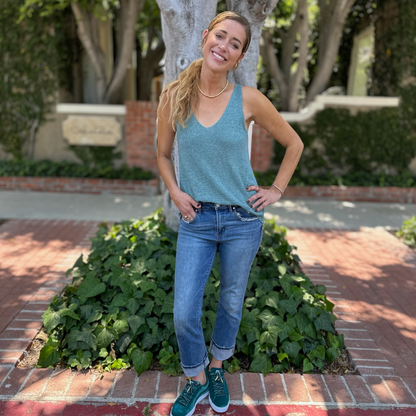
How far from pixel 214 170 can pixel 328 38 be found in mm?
7031

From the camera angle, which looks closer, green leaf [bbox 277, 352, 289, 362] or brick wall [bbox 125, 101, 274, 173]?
green leaf [bbox 277, 352, 289, 362]

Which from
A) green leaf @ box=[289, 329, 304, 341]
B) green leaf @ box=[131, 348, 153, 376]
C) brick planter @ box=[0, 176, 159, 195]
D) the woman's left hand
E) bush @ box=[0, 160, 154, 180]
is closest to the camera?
the woman's left hand

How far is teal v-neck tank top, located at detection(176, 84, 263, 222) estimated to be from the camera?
1975mm

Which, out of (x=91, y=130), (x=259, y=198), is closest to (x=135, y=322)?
(x=259, y=198)

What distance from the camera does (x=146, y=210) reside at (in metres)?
6.27

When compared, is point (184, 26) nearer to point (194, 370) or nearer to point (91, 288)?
Answer: point (91, 288)

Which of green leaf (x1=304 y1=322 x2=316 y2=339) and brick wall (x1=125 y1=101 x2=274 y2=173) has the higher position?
brick wall (x1=125 y1=101 x2=274 y2=173)

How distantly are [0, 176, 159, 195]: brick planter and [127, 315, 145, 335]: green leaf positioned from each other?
464 cm

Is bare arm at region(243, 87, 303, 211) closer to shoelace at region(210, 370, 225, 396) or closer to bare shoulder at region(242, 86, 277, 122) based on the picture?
bare shoulder at region(242, 86, 277, 122)

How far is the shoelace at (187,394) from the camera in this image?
223cm

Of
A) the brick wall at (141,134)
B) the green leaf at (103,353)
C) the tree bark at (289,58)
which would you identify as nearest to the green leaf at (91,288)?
the green leaf at (103,353)

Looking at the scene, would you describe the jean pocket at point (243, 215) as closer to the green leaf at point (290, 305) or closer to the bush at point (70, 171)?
the green leaf at point (290, 305)

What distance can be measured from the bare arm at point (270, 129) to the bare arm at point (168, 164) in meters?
0.31

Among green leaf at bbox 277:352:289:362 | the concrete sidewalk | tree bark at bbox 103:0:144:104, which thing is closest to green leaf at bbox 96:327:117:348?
green leaf at bbox 277:352:289:362
